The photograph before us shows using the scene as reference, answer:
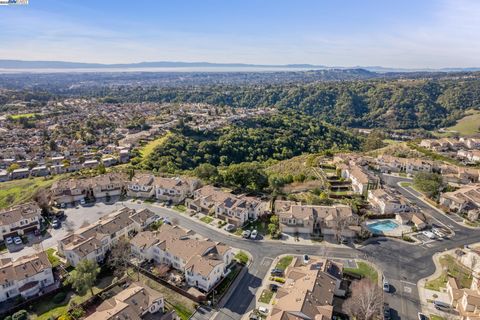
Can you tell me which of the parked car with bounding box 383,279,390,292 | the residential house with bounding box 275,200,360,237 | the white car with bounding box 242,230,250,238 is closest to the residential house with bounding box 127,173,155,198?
the white car with bounding box 242,230,250,238

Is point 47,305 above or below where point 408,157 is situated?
below

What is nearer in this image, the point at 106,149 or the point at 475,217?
the point at 475,217

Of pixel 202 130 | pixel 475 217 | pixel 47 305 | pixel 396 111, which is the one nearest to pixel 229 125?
pixel 202 130

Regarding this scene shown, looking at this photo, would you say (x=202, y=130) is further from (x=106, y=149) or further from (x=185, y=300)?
(x=185, y=300)

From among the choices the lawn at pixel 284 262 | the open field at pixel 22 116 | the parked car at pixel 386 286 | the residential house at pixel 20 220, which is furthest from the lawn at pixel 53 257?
the open field at pixel 22 116

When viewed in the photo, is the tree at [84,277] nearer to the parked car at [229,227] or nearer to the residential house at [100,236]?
the residential house at [100,236]

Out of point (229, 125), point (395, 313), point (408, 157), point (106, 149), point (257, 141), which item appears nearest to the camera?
point (395, 313)
